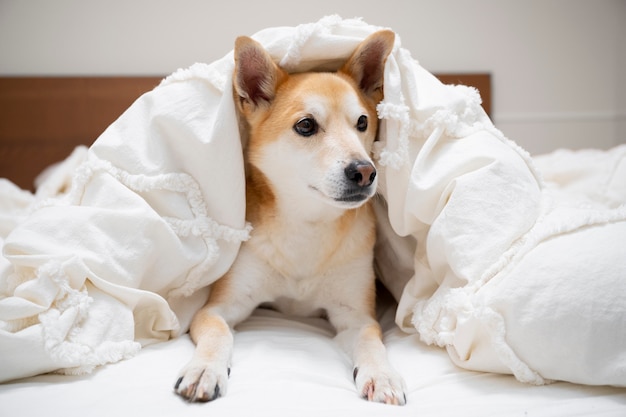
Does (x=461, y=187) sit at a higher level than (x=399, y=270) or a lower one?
higher

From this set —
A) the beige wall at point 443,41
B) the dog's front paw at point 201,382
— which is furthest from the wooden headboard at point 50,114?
A: the dog's front paw at point 201,382

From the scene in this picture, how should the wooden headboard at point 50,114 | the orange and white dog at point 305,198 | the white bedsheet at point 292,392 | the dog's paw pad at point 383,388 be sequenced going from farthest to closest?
the wooden headboard at point 50,114, the orange and white dog at point 305,198, the dog's paw pad at point 383,388, the white bedsheet at point 292,392

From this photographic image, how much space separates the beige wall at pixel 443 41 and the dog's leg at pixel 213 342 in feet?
6.09

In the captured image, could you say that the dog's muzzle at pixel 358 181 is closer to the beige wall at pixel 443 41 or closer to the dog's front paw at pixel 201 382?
the dog's front paw at pixel 201 382

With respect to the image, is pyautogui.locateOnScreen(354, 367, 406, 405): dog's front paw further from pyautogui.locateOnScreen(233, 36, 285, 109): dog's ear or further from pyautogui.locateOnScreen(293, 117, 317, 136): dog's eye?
pyautogui.locateOnScreen(233, 36, 285, 109): dog's ear

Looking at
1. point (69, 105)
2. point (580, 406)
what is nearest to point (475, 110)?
point (580, 406)

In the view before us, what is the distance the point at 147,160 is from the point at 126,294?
1.28ft

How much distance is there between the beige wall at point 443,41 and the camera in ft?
9.11

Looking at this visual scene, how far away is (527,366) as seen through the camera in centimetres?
101

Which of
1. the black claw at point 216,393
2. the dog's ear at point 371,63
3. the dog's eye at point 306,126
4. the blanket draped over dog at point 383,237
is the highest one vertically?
the dog's ear at point 371,63

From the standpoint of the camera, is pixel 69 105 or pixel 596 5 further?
pixel 596 5

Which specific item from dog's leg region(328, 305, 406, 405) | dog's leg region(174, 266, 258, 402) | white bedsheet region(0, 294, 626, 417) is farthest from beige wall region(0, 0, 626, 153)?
white bedsheet region(0, 294, 626, 417)

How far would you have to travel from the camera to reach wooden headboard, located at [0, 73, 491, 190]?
8.80 ft

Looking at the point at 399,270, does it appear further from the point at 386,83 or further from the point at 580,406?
the point at 580,406
